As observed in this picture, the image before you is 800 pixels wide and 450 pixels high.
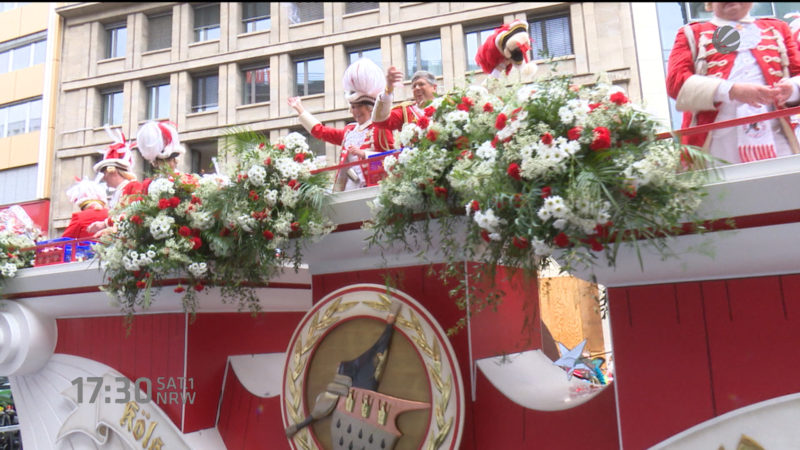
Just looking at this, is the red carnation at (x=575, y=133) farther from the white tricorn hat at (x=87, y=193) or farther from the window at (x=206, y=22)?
the window at (x=206, y=22)

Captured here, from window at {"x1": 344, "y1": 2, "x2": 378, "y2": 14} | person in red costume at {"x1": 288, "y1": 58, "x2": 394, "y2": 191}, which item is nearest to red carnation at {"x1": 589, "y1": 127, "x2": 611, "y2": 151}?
person in red costume at {"x1": 288, "y1": 58, "x2": 394, "y2": 191}

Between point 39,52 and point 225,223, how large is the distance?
16071mm

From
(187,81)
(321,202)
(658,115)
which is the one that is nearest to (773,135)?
(658,115)

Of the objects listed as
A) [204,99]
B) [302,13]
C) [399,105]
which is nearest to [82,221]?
[399,105]

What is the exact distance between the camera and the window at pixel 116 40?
1577 cm

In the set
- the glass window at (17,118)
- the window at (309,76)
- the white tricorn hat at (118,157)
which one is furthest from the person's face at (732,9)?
the glass window at (17,118)

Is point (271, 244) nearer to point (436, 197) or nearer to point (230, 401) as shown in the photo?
point (436, 197)

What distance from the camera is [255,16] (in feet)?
49.1

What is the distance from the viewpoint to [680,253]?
2535mm

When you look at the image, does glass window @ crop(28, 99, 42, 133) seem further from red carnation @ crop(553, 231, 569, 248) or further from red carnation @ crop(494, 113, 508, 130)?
red carnation @ crop(553, 231, 569, 248)

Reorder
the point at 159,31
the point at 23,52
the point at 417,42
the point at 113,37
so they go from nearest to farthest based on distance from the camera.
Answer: the point at 417,42 < the point at 159,31 < the point at 113,37 < the point at 23,52

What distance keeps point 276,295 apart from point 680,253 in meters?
3.06

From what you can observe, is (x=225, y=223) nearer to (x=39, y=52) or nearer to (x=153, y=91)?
(x=153, y=91)

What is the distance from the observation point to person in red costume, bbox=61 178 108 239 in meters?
5.29
